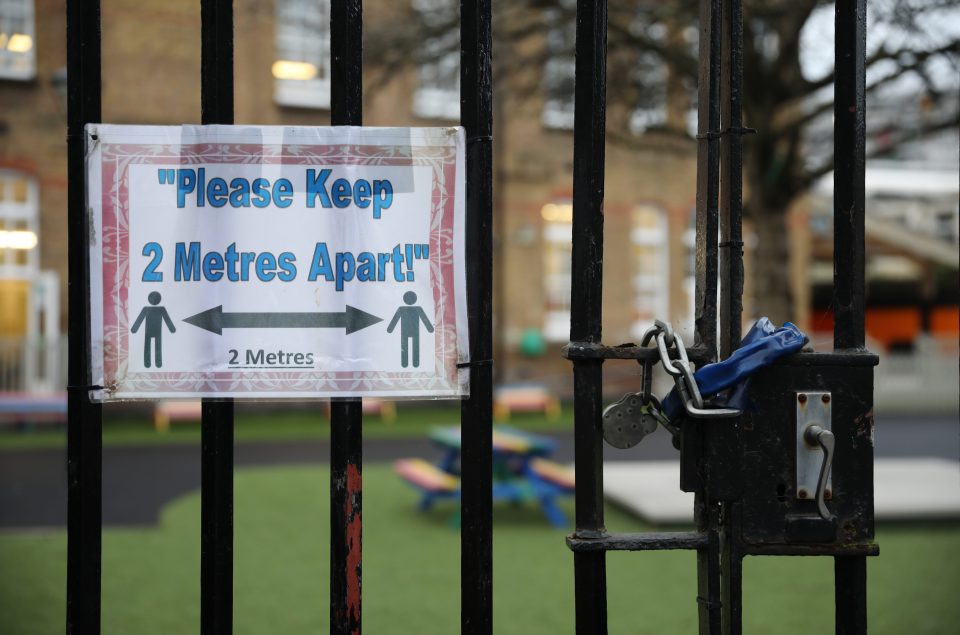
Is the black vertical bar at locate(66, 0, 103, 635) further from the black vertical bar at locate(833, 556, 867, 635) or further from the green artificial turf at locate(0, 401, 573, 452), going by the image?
the green artificial turf at locate(0, 401, 573, 452)

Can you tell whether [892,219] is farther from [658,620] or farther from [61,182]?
[658,620]

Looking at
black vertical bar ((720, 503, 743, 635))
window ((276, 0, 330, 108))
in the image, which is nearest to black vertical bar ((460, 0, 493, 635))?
black vertical bar ((720, 503, 743, 635))

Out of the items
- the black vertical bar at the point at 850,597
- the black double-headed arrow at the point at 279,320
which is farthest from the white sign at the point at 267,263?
the black vertical bar at the point at 850,597

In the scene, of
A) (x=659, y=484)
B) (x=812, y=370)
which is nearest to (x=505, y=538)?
(x=659, y=484)

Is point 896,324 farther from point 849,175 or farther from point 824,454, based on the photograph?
point 824,454

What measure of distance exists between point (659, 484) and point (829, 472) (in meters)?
7.23

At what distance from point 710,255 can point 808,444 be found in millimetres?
495

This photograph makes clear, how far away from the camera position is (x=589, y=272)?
237cm

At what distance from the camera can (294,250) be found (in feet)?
7.86

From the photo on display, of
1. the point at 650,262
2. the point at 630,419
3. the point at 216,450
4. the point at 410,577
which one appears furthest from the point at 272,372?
the point at 650,262

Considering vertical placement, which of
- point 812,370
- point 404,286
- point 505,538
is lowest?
point 505,538

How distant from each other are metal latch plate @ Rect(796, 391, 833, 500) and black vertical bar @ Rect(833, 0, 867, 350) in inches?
6.5

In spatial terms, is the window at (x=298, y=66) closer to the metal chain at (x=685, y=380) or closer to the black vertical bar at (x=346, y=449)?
the black vertical bar at (x=346, y=449)

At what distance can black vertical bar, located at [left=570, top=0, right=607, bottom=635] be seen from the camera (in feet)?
7.77
